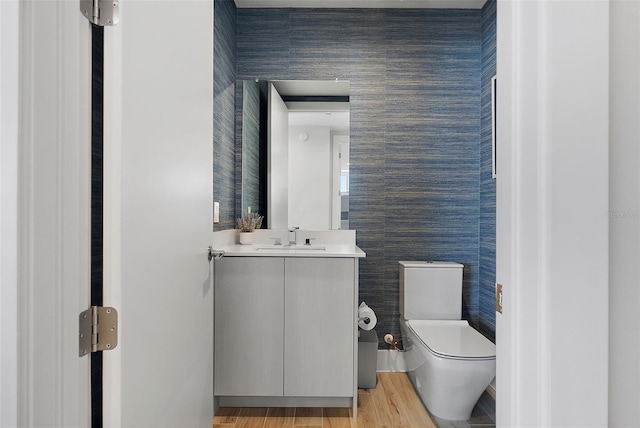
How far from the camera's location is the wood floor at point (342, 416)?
1988 millimetres

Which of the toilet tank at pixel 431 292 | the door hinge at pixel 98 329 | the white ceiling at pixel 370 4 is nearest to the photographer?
the door hinge at pixel 98 329

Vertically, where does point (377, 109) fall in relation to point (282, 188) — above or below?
above

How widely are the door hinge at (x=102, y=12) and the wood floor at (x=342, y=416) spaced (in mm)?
1840

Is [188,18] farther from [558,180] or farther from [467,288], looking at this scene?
[467,288]

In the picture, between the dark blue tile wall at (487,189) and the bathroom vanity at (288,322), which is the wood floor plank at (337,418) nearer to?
the bathroom vanity at (288,322)

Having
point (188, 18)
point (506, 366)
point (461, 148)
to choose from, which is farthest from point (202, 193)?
point (461, 148)

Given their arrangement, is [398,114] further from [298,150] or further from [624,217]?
[624,217]

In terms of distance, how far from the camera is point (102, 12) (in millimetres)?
841

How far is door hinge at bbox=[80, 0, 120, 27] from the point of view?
813 millimetres

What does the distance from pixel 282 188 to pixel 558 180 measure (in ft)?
7.00

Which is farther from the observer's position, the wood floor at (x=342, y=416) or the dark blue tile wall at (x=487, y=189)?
the dark blue tile wall at (x=487, y=189)

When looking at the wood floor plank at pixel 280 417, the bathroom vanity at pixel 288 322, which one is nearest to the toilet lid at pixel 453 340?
the bathroom vanity at pixel 288 322

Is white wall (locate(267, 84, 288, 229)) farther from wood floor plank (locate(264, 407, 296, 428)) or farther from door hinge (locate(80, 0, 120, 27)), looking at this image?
door hinge (locate(80, 0, 120, 27))

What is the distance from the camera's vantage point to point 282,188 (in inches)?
106
